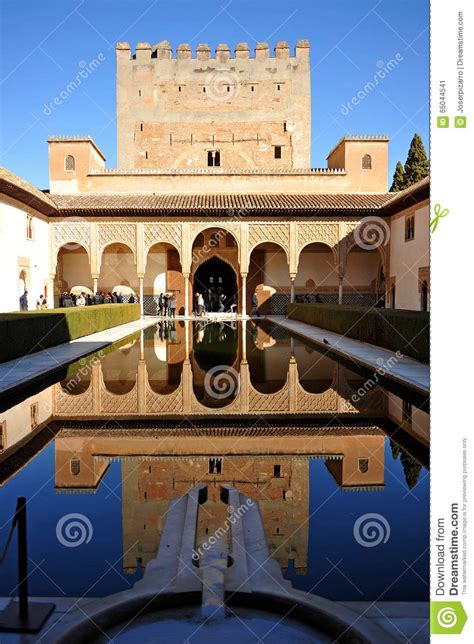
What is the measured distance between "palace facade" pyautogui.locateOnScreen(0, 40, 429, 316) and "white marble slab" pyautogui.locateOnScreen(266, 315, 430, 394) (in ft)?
24.3

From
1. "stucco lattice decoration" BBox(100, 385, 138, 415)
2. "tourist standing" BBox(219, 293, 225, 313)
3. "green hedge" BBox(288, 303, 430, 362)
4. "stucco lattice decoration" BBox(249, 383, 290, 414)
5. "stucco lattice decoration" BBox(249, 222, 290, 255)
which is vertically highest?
"stucco lattice decoration" BBox(249, 222, 290, 255)

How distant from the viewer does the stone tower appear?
3212cm

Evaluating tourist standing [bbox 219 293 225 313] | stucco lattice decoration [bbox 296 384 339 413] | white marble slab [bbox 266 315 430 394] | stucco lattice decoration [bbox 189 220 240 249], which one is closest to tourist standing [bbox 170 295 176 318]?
stucco lattice decoration [bbox 189 220 240 249]

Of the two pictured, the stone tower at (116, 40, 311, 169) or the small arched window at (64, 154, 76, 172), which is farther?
the stone tower at (116, 40, 311, 169)

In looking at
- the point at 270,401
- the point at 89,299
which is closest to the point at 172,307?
the point at 89,299

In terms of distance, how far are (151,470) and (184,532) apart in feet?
4.06

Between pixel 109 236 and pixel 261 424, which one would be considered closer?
pixel 261 424

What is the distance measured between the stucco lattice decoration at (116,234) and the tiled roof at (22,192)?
2162mm

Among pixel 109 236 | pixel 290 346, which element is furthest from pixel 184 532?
pixel 109 236

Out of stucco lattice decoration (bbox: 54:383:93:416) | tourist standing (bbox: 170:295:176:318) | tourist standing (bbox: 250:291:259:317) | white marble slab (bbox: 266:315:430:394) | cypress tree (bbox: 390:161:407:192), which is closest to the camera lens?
stucco lattice decoration (bbox: 54:383:93:416)

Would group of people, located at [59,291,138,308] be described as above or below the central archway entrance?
below

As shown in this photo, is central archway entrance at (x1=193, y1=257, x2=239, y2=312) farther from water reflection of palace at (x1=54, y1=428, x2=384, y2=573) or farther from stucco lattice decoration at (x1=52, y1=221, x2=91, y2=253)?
water reflection of palace at (x1=54, y1=428, x2=384, y2=573)
